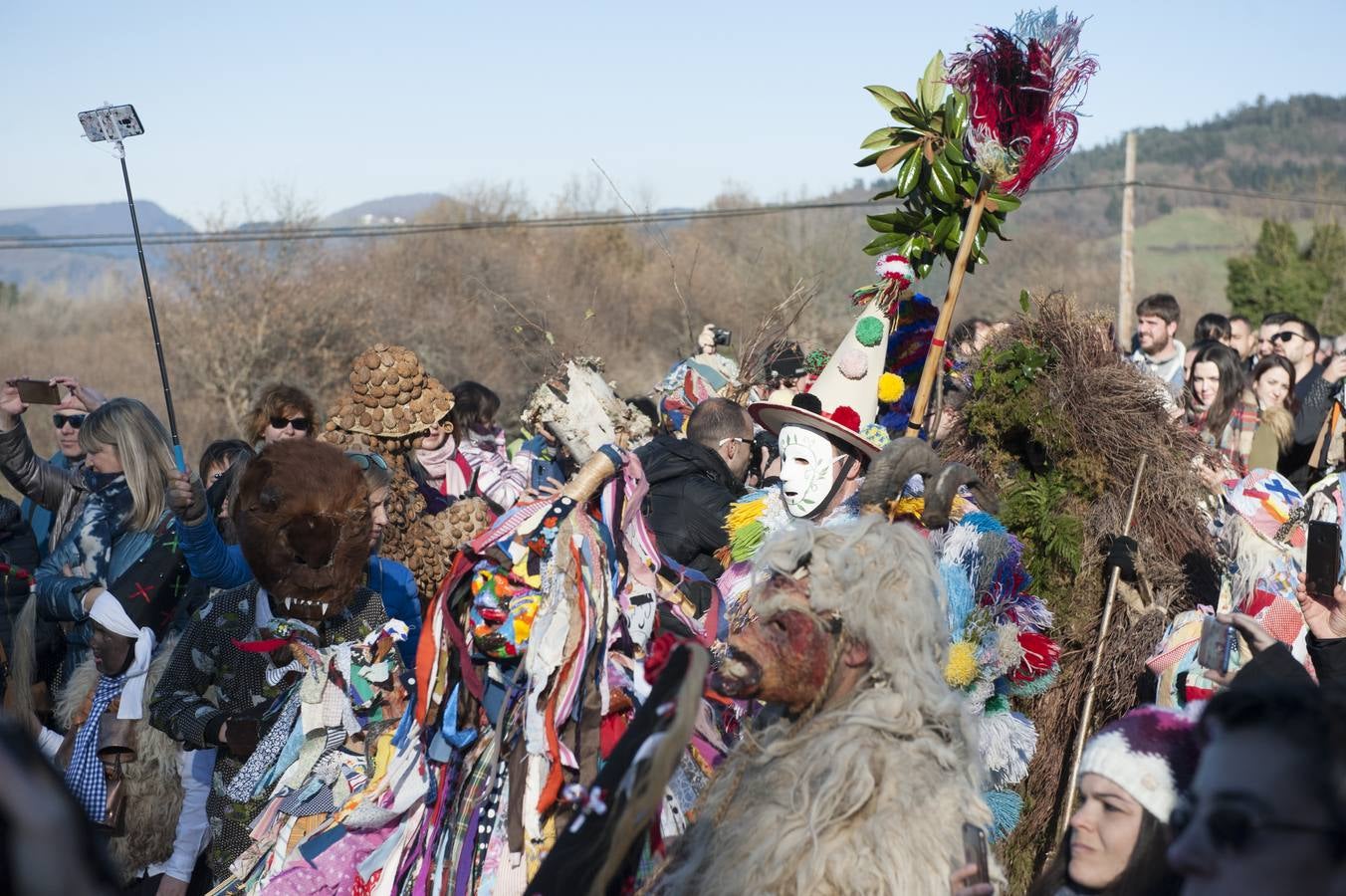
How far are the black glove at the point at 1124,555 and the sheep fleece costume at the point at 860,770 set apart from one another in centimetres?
191

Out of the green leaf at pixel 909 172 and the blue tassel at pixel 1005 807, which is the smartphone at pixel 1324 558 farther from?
the green leaf at pixel 909 172

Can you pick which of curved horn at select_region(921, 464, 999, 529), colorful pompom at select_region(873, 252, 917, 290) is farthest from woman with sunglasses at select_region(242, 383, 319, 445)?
curved horn at select_region(921, 464, 999, 529)

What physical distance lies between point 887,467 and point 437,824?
75.0 inches

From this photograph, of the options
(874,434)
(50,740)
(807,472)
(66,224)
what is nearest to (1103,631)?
(874,434)

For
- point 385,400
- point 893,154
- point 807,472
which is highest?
point 893,154

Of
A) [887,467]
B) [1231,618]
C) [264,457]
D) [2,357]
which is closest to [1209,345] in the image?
[887,467]

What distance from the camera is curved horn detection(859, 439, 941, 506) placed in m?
4.17

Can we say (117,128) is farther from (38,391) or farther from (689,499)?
(689,499)

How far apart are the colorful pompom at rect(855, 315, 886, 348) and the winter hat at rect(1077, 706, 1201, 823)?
2.82m

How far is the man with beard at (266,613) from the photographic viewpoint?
372cm

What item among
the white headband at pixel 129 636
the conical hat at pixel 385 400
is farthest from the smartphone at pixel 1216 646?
the conical hat at pixel 385 400

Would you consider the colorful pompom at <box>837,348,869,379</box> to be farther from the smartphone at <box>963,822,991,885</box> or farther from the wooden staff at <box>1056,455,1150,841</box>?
the smartphone at <box>963,822,991,885</box>

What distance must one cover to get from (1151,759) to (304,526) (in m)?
2.49

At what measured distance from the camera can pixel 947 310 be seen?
5.12 m
